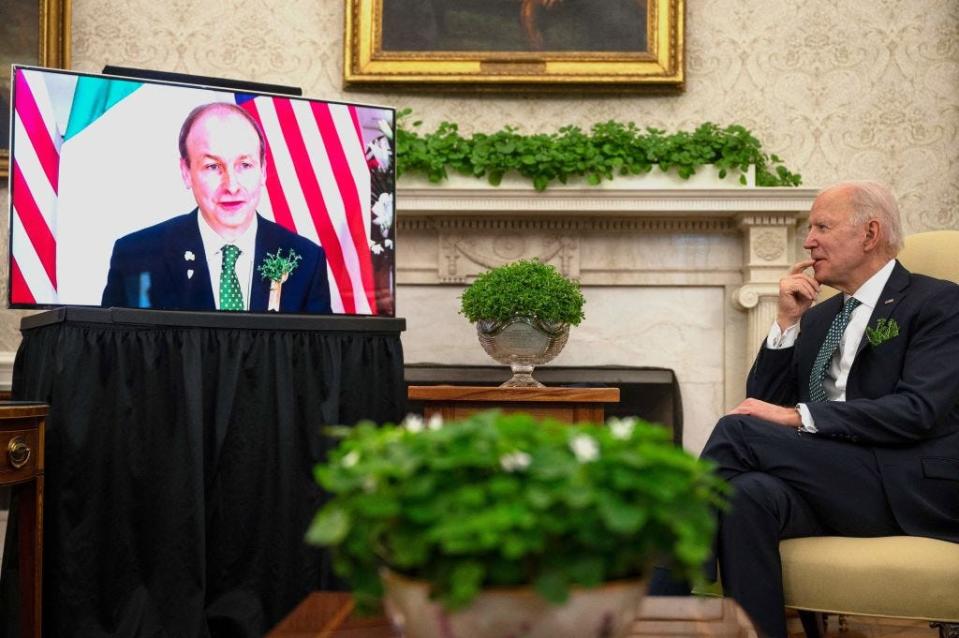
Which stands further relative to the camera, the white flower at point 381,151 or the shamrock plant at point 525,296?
the shamrock plant at point 525,296

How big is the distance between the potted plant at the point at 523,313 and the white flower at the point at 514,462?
2.02 m

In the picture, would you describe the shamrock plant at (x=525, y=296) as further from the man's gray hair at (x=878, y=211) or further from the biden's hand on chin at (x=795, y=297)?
the man's gray hair at (x=878, y=211)

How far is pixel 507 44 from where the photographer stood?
13.1 ft

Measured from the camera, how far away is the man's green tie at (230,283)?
2.56 meters

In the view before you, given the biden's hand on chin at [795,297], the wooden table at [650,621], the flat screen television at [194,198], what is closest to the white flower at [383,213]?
the flat screen television at [194,198]

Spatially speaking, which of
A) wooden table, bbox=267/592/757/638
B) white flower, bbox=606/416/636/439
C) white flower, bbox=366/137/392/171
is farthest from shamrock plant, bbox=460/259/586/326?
white flower, bbox=606/416/636/439

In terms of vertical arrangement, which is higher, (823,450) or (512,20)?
(512,20)

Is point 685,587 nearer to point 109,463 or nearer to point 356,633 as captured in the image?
point 356,633

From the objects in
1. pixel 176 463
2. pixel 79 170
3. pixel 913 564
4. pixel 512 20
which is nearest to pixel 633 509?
pixel 913 564

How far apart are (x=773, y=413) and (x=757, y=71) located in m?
2.09

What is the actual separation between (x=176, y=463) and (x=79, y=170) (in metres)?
0.80

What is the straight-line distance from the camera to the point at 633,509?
91 centimetres

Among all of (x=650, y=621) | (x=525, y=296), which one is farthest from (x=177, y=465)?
(x=650, y=621)

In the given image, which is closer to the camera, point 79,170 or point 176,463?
point 176,463
